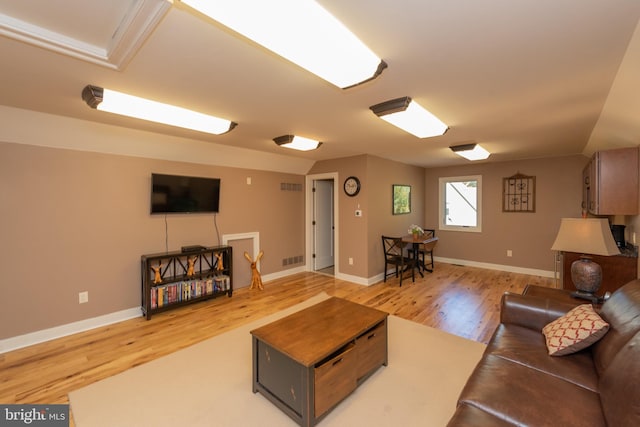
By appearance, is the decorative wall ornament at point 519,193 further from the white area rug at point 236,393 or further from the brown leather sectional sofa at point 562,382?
the brown leather sectional sofa at point 562,382

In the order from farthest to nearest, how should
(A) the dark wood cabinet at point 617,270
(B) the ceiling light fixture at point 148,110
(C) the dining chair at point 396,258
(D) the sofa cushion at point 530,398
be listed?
(C) the dining chair at point 396,258 < (A) the dark wood cabinet at point 617,270 < (B) the ceiling light fixture at point 148,110 < (D) the sofa cushion at point 530,398

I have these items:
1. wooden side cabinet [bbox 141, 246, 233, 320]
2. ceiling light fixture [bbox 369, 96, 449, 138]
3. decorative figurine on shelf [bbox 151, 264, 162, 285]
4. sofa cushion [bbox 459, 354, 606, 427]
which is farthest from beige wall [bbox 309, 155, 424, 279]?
sofa cushion [bbox 459, 354, 606, 427]

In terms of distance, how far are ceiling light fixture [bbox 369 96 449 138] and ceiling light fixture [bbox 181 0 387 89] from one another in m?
0.67

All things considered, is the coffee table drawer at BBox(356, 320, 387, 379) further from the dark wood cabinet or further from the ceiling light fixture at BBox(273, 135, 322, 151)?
the dark wood cabinet

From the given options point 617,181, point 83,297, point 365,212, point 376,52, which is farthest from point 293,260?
point 617,181

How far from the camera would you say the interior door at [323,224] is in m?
5.75

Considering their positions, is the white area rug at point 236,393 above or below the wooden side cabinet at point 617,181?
below

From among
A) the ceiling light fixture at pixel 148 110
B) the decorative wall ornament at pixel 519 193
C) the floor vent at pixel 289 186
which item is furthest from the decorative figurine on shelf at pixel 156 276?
the decorative wall ornament at pixel 519 193

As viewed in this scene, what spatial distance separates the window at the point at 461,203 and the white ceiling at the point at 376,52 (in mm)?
3026

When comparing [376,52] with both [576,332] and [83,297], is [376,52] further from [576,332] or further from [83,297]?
[83,297]

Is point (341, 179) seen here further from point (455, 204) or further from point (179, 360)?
point (179, 360)

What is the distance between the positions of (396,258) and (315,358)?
12.0 ft

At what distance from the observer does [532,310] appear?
2.07 meters

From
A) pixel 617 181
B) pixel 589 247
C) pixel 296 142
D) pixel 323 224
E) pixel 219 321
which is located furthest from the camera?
pixel 323 224
